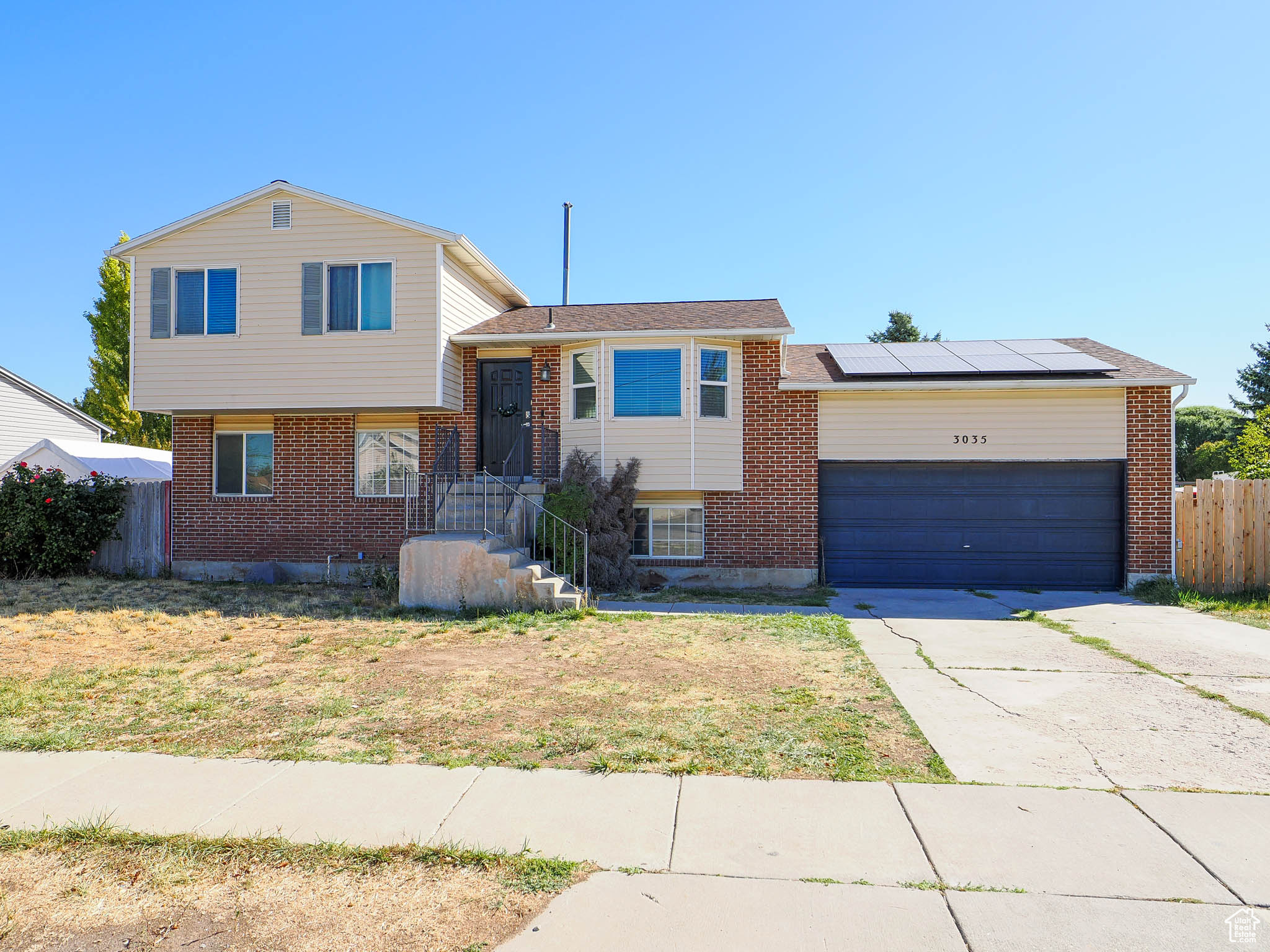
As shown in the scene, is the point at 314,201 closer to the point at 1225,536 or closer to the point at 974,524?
the point at 974,524

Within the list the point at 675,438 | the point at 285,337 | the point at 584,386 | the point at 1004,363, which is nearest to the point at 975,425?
the point at 1004,363

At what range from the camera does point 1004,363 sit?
43.7ft

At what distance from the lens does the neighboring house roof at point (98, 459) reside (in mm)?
18812

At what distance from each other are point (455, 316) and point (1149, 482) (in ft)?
39.0

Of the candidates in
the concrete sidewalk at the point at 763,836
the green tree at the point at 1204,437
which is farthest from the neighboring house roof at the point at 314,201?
the green tree at the point at 1204,437

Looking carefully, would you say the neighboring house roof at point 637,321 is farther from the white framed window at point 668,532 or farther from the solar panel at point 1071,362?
the solar panel at point 1071,362

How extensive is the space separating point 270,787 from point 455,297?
10460 millimetres

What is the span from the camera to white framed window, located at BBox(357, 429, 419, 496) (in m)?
14.1

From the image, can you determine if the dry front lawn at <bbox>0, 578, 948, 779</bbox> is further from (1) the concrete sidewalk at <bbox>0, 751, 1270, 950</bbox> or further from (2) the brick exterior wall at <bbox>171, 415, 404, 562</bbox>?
(2) the brick exterior wall at <bbox>171, 415, 404, 562</bbox>

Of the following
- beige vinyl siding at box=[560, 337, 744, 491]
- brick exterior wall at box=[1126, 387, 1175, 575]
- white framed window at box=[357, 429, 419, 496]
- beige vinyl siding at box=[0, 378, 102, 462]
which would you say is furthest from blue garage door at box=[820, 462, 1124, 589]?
beige vinyl siding at box=[0, 378, 102, 462]

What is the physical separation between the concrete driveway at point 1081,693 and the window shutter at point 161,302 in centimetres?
1203

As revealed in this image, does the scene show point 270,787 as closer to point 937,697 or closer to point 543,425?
point 937,697

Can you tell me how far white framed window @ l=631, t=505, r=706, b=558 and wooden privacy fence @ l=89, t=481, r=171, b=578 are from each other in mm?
8780

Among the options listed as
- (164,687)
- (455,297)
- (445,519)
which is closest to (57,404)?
(455,297)
